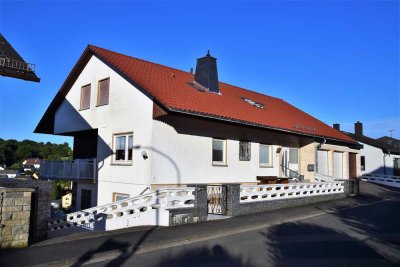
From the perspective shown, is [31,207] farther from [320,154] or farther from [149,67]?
[320,154]

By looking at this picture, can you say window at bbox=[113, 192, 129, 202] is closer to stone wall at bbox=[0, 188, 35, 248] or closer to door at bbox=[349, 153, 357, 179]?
stone wall at bbox=[0, 188, 35, 248]

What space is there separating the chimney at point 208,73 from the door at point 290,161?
557 centimetres

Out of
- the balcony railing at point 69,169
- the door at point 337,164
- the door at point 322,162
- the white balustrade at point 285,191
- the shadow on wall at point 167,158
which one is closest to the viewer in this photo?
the white balustrade at point 285,191

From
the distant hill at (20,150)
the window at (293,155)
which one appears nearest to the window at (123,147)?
the window at (293,155)

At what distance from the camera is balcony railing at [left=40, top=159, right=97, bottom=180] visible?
18.3 m

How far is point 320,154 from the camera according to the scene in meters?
24.4

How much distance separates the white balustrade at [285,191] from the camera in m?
13.9

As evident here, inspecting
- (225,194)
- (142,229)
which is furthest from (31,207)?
(225,194)

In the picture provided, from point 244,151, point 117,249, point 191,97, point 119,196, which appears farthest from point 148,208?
point 244,151

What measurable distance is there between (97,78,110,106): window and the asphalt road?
1065 centimetres

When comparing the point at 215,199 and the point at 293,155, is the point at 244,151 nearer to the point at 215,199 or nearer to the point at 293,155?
the point at 293,155

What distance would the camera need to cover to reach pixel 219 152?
686 inches

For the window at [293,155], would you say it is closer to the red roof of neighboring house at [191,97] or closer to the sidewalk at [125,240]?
the red roof of neighboring house at [191,97]

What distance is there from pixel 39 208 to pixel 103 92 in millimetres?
9715
